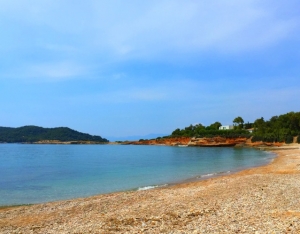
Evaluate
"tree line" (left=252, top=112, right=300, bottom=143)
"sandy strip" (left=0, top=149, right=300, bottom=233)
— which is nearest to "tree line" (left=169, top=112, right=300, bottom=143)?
"tree line" (left=252, top=112, right=300, bottom=143)

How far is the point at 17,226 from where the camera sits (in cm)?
1148

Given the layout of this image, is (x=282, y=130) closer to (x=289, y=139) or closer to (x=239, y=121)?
(x=289, y=139)

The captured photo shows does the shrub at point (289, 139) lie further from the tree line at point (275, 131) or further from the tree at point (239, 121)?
the tree at point (239, 121)

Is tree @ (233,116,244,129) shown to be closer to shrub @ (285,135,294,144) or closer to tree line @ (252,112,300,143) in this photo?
tree line @ (252,112,300,143)

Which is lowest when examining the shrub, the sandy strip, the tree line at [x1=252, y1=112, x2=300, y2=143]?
the sandy strip

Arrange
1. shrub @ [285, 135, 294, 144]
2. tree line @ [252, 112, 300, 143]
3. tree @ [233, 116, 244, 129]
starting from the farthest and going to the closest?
tree @ [233, 116, 244, 129]
tree line @ [252, 112, 300, 143]
shrub @ [285, 135, 294, 144]

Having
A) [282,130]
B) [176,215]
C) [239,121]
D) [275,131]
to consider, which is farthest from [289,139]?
[176,215]

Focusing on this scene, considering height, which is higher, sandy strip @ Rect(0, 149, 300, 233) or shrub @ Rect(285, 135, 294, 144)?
shrub @ Rect(285, 135, 294, 144)

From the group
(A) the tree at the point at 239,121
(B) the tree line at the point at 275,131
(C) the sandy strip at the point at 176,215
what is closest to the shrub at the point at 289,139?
(B) the tree line at the point at 275,131

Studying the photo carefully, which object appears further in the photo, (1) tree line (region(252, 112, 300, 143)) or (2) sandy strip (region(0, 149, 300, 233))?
(1) tree line (region(252, 112, 300, 143))

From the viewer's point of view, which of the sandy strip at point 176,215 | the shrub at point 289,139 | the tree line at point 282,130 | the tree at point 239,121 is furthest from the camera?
the tree at point 239,121

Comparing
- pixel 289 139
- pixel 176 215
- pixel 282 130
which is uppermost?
pixel 282 130

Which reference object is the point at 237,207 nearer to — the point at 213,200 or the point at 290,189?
the point at 213,200

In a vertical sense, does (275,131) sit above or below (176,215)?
above
